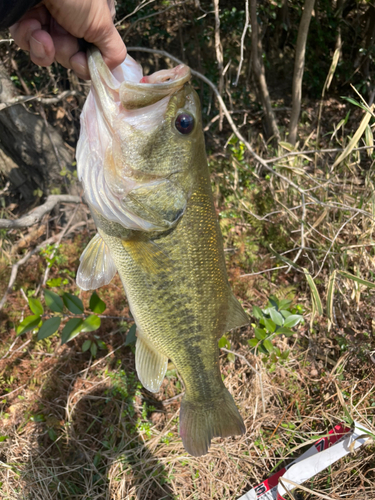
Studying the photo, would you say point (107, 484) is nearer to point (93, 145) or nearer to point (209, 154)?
point (93, 145)

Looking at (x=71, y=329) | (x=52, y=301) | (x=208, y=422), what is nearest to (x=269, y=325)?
(x=208, y=422)

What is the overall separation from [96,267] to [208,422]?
3.22 feet

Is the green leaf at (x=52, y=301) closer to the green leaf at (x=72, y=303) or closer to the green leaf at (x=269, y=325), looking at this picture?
the green leaf at (x=72, y=303)

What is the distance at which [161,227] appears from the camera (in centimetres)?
135

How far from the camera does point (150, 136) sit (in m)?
1.23

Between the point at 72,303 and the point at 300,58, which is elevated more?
the point at 72,303

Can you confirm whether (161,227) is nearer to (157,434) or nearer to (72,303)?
(72,303)

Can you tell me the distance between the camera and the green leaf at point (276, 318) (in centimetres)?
239

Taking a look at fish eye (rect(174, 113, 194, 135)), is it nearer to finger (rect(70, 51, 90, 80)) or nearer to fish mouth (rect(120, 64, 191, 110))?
fish mouth (rect(120, 64, 191, 110))

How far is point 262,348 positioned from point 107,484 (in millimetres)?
1556

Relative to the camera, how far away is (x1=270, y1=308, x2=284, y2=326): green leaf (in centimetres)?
239

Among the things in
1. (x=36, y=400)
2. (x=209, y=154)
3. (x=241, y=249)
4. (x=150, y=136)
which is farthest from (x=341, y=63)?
(x=36, y=400)

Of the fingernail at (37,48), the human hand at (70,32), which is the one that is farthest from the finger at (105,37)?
the fingernail at (37,48)

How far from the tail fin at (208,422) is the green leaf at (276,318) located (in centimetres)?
87
